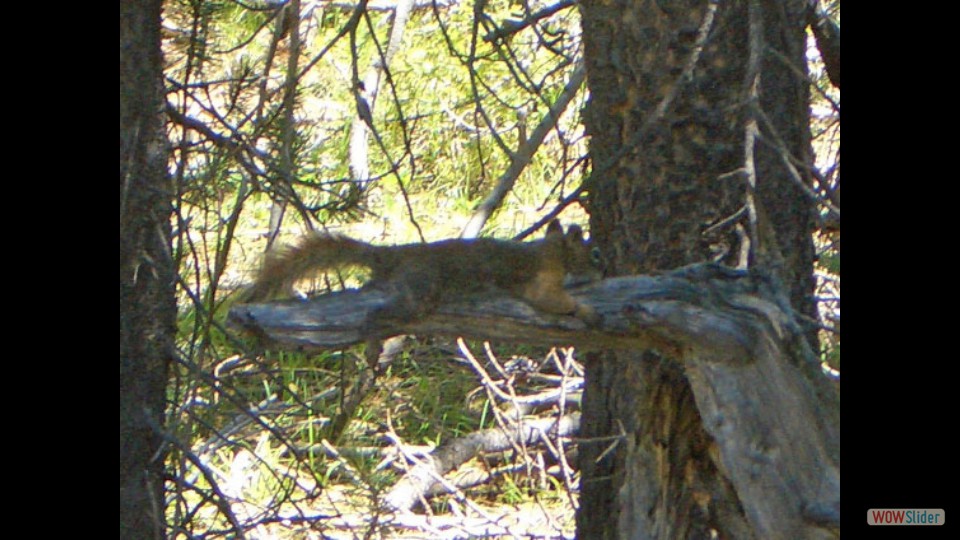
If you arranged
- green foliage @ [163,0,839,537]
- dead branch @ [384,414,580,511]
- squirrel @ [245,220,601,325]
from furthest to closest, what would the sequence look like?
dead branch @ [384,414,580,511] < green foliage @ [163,0,839,537] < squirrel @ [245,220,601,325]

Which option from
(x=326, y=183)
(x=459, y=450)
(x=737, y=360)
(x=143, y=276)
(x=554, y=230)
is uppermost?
(x=326, y=183)

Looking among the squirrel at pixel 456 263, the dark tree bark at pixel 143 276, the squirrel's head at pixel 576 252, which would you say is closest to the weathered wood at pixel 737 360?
the squirrel at pixel 456 263

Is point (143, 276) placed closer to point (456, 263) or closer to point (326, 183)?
point (326, 183)

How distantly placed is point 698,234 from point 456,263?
0.64 m

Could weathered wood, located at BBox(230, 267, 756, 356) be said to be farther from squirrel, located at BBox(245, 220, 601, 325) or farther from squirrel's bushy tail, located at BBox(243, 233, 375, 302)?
squirrel's bushy tail, located at BBox(243, 233, 375, 302)

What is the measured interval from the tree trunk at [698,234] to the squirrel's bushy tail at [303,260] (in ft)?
1.99

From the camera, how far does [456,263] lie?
2.37 metres

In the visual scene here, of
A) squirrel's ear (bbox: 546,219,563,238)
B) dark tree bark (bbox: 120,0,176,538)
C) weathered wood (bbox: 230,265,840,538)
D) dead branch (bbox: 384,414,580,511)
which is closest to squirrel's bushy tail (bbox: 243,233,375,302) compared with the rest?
dark tree bark (bbox: 120,0,176,538)

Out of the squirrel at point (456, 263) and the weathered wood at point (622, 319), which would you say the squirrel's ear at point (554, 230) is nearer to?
the squirrel at point (456, 263)

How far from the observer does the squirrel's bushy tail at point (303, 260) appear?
2.49m

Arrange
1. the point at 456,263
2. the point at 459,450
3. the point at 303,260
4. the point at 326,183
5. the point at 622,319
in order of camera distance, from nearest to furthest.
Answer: the point at 622,319, the point at 456,263, the point at 303,260, the point at 326,183, the point at 459,450

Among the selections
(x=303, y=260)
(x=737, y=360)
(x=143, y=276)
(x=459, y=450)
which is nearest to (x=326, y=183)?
(x=303, y=260)

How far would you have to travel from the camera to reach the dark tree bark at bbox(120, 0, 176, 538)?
2.46 metres

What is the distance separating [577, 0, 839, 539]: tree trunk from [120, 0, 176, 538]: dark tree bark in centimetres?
103
